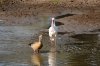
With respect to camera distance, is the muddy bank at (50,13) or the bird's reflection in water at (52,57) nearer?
the bird's reflection in water at (52,57)

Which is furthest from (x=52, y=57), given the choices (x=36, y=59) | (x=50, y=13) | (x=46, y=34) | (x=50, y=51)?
(x=50, y=13)

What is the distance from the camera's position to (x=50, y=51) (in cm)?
1492

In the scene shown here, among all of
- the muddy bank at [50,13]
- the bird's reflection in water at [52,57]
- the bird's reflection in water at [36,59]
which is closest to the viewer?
the bird's reflection in water at [52,57]

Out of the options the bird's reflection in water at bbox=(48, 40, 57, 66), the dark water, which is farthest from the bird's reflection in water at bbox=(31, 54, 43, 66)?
the bird's reflection in water at bbox=(48, 40, 57, 66)

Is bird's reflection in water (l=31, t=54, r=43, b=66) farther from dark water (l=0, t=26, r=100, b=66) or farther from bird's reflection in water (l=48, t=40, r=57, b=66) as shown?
bird's reflection in water (l=48, t=40, r=57, b=66)

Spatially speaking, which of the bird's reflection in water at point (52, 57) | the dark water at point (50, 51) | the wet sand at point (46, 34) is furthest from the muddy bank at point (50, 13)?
the bird's reflection in water at point (52, 57)

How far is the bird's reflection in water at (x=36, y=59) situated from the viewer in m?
12.9

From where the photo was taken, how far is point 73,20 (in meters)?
23.9

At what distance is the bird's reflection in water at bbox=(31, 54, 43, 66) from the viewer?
506 inches

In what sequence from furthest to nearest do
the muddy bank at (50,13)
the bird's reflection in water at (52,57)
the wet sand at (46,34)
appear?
the muddy bank at (50,13) < the wet sand at (46,34) < the bird's reflection in water at (52,57)

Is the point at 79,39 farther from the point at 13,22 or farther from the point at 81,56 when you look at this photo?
the point at 13,22

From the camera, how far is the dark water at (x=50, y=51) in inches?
509

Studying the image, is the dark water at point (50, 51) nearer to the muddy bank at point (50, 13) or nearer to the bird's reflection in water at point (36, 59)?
the bird's reflection in water at point (36, 59)

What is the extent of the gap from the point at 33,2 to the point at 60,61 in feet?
57.7
